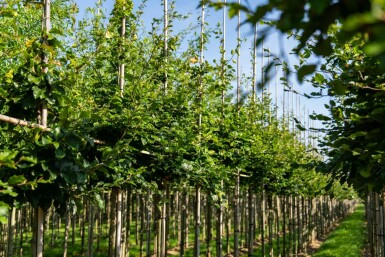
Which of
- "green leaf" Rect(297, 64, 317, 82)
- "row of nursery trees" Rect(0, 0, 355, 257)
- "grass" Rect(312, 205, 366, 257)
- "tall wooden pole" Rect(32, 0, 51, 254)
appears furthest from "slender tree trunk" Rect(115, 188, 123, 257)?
"grass" Rect(312, 205, 366, 257)

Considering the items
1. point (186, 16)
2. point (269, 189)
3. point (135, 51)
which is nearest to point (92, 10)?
point (135, 51)

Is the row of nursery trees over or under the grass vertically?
over

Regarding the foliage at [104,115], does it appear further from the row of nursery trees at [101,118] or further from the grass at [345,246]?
the grass at [345,246]

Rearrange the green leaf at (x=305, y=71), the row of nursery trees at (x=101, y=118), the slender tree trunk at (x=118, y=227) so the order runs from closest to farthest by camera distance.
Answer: the green leaf at (x=305, y=71), the row of nursery trees at (x=101, y=118), the slender tree trunk at (x=118, y=227)

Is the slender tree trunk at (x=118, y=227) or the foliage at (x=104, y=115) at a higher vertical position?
the foliage at (x=104, y=115)

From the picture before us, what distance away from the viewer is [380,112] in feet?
9.42

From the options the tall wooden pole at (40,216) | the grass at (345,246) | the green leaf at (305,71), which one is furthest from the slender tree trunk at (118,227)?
the grass at (345,246)

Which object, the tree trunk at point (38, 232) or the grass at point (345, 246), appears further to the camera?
the grass at point (345, 246)

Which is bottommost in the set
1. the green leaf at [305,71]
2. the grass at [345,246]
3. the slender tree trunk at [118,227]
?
the grass at [345,246]

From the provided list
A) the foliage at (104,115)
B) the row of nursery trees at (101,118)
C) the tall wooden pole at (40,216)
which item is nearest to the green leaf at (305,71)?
the row of nursery trees at (101,118)

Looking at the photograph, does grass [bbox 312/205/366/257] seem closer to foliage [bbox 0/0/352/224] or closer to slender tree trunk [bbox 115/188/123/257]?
foliage [bbox 0/0/352/224]

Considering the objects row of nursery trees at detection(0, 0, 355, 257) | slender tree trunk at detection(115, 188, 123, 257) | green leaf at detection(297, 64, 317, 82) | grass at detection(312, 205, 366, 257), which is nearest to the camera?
green leaf at detection(297, 64, 317, 82)

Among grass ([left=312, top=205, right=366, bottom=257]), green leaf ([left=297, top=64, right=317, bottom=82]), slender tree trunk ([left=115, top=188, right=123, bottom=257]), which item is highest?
green leaf ([left=297, top=64, right=317, bottom=82])

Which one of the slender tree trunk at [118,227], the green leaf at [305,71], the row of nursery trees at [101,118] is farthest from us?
the slender tree trunk at [118,227]
